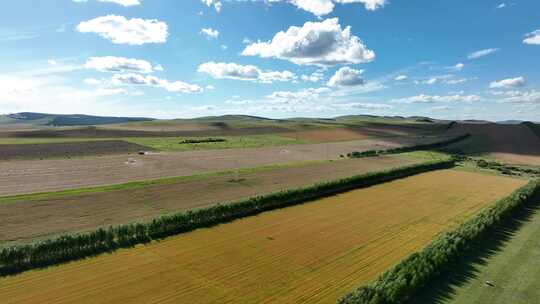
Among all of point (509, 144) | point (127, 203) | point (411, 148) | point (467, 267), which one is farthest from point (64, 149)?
point (509, 144)

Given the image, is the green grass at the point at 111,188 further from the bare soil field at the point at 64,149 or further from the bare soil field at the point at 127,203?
the bare soil field at the point at 64,149

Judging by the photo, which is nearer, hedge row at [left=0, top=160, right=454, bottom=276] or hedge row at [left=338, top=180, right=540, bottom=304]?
hedge row at [left=338, top=180, right=540, bottom=304]

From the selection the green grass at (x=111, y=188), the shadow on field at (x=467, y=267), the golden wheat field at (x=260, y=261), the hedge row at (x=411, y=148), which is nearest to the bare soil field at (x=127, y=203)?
the green grass at (x=111, y=188)

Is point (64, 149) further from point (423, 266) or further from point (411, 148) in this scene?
point (411, 148)

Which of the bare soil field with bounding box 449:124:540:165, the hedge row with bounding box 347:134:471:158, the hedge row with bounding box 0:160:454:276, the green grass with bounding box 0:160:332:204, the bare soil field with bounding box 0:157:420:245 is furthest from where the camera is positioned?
the bare soil field with bounding box 449:124:540:165

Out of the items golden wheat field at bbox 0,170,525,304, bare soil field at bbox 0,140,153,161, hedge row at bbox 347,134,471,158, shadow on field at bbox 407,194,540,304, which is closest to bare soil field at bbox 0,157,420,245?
golden wheat field at bbox 0,170,525,304

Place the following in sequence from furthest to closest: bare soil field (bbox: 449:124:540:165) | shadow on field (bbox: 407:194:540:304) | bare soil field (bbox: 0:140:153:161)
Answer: bare soil field (bbox: 449:124:540:165) < bare soil field (bbox: 0:140:153:161) < shadow on field (bbox: 407:194:540:304)

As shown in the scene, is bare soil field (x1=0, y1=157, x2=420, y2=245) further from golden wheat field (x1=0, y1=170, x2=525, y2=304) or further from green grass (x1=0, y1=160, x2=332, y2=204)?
golden wheat field (x1=0, y1=170, x2=525, y2=304)
